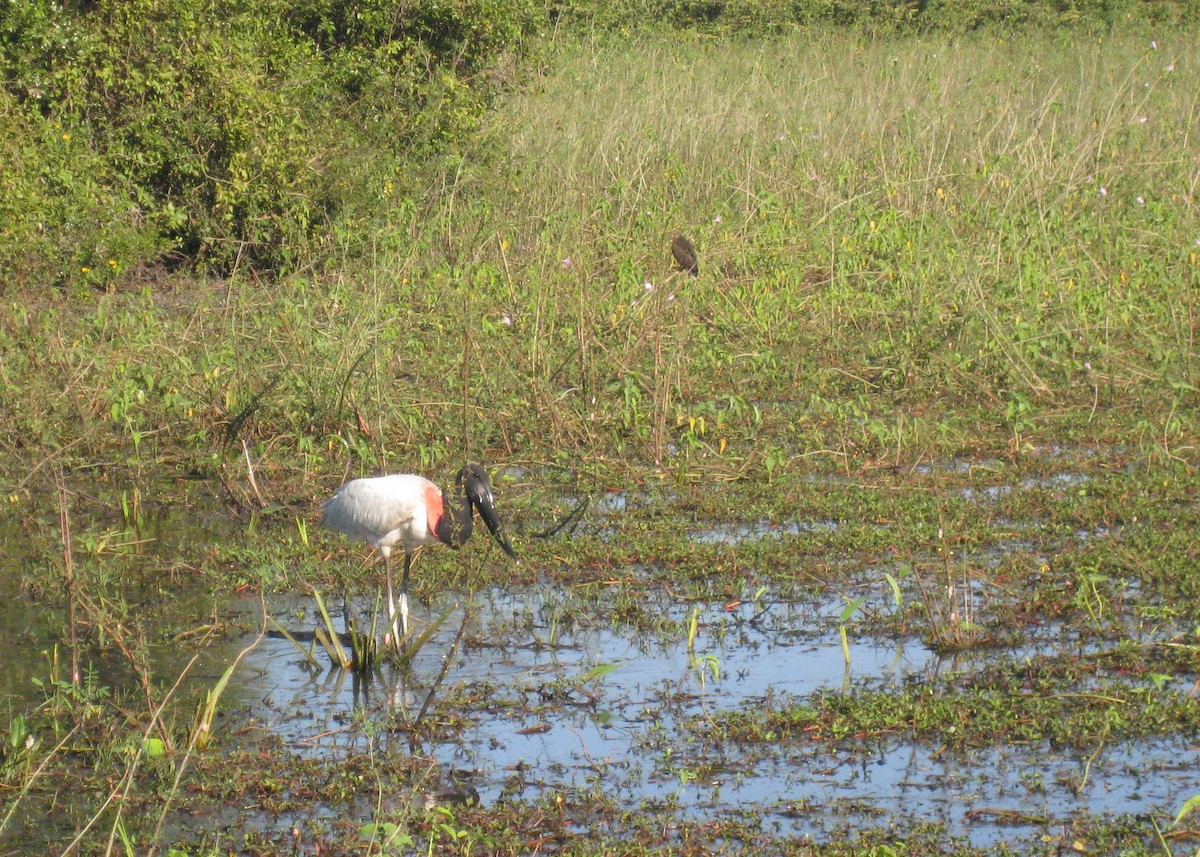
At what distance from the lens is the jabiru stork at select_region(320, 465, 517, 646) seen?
17.9 feet

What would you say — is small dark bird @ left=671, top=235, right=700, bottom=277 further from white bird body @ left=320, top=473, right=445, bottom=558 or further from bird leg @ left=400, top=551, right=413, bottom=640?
white bird body @ left=320, top=473, right=445, bottom=558

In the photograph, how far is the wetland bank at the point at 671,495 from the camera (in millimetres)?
4094

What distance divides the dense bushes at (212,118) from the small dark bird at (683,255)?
1.90m

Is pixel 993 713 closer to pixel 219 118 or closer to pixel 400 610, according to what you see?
pixel 400 610

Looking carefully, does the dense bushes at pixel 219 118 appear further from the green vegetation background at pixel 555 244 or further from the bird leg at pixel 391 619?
the bird leg at pixel 391 619

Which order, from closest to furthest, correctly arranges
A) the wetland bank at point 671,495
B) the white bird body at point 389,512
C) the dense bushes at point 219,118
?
the wetland bank at point 671,495 < the white bird body at point 389,512 < the dense bushes at point 219,118

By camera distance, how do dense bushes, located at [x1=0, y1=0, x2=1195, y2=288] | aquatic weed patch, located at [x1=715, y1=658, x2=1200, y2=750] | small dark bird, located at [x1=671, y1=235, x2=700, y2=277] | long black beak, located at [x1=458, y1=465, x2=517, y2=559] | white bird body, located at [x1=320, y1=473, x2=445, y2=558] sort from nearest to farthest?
aquatic weed patch, located at [x1=715, y1=658, x2=1200, y2=750] → white bird body, located at [x1=320, y1=473, x2=445, y2=558] → long black beak, located at [x1=458, y1=465, x2=517, y2=559] → dense bushes, located at [x1=0, y1=0, x2=1195, y2=288] → small dark bird, located at [x1=671, y1=235, x2=700, y2=277]

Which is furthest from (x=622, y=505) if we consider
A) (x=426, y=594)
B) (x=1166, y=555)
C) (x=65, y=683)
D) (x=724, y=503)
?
(x=65, y=683)

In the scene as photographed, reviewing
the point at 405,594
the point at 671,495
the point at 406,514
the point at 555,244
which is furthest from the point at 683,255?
the point at 405,594

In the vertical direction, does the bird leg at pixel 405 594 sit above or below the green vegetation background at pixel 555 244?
below


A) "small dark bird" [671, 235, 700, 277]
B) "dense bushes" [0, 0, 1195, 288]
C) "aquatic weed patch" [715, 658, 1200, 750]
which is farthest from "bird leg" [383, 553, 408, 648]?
"small dark bird" [671, 235, 700, 277]

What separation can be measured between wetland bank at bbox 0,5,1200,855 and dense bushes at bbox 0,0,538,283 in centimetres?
35

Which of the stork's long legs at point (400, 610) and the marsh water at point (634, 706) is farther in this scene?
the stork's long legs at point (400, 610)

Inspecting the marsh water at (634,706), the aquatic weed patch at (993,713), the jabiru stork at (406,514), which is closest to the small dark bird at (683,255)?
the marsh water at (634,706)
